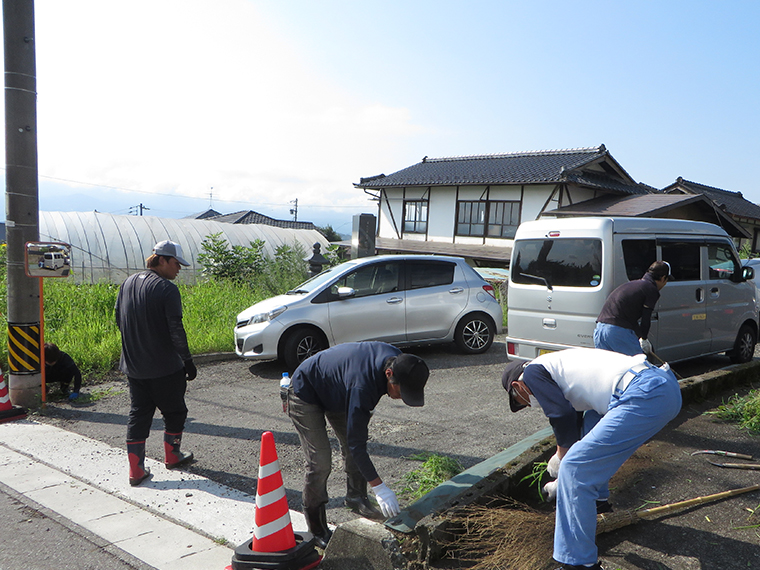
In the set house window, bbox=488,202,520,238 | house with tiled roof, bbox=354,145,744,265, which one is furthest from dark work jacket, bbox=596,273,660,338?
house window, bbox=488,202,520,238

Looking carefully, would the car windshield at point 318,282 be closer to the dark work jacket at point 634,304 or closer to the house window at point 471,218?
the dark work jacket at point 634,304

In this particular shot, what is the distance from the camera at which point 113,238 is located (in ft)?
61.1

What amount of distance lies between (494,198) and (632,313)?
1561cm

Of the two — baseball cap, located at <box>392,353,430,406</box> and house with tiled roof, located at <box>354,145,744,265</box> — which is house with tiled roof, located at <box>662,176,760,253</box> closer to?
house with tiled roof, located at <box>354,145,744,265</box>

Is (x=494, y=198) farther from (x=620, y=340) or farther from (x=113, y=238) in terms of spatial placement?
(x=620, y=340)

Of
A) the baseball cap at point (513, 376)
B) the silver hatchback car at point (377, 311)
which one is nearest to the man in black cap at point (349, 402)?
the baseball cap at point (513, 376)

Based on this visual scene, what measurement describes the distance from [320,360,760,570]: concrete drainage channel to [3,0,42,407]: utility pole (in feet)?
15.4

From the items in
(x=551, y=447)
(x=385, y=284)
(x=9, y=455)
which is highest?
(x=385, y=284)

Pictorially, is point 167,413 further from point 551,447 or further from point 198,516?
point 551,447

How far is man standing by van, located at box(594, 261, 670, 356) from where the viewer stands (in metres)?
5.18

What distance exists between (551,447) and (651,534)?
89 centimetres

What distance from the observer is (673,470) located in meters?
4.05

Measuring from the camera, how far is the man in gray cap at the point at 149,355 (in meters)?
4.33

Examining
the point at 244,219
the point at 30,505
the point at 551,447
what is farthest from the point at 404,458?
the point at 244,219
